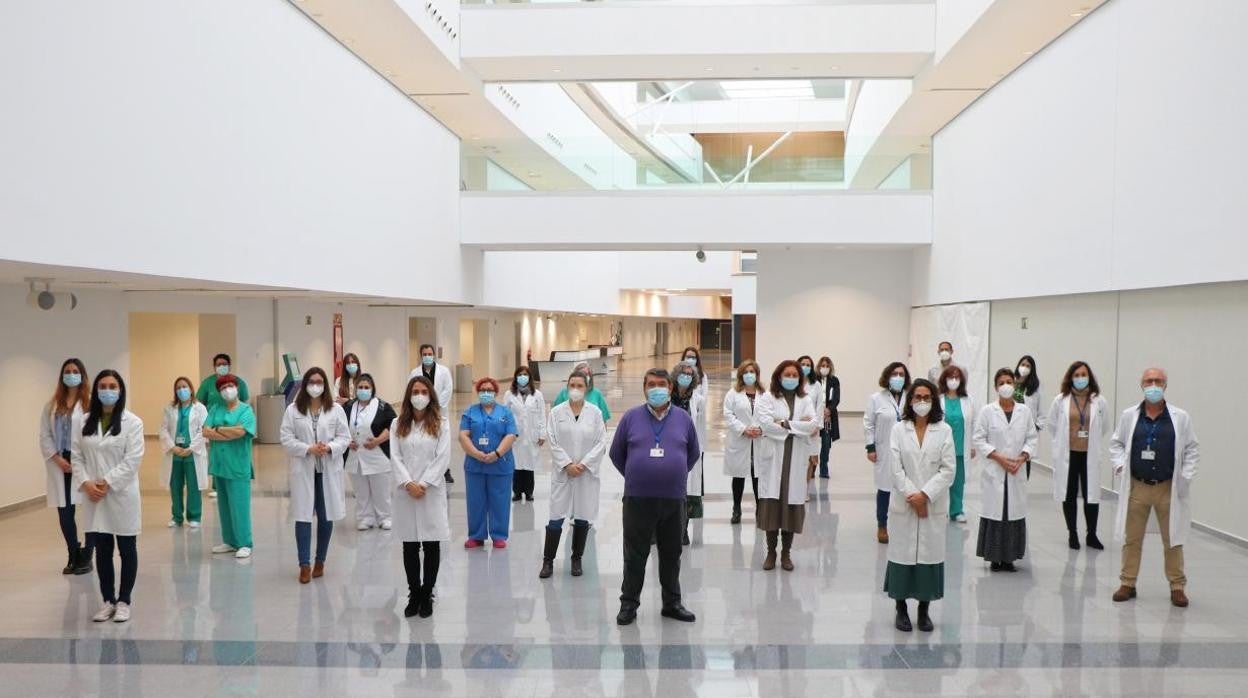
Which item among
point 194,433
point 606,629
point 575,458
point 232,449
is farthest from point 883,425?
point 194,433

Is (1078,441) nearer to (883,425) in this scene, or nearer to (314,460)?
(883,425)

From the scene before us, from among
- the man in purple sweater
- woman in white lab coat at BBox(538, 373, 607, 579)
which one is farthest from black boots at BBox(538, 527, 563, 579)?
the man in purple sweater

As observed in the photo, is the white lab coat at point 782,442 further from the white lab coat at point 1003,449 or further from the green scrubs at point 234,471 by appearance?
the green scrubs at point 234,471

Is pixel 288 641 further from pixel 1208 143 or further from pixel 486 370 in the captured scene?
pixel 486 370

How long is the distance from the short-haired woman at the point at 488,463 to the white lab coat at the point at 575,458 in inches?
26.7

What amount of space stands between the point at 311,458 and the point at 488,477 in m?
1.70

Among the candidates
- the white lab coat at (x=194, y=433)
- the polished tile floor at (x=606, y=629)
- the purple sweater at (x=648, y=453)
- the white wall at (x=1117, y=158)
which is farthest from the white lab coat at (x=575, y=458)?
the white wall at (x=1117, y=158)

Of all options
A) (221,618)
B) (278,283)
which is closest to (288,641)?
(221,618)

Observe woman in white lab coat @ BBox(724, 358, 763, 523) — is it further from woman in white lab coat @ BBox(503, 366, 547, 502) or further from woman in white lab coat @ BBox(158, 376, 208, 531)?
woman in white lab coat @ BBox(158, 376, 208, 531)

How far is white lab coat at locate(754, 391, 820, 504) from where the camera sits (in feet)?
24.9

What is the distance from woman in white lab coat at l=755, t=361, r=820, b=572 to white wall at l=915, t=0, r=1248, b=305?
4398 mm

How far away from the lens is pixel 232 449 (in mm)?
8211

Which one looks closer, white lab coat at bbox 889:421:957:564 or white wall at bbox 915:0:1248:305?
white lab coat at bbox 889:421:957:564

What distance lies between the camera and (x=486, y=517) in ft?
28.7
